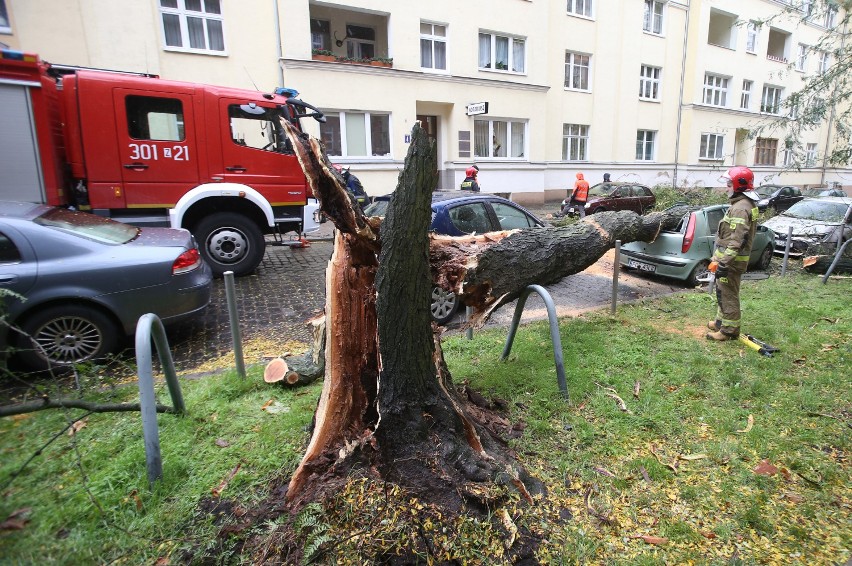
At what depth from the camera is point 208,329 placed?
5.70m

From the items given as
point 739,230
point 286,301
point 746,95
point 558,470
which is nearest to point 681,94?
point 746,95

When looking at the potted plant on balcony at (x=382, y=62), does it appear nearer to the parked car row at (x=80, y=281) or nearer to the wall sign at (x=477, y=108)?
the wall sign at (x=477, y=108)

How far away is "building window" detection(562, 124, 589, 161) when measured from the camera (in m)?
22.5

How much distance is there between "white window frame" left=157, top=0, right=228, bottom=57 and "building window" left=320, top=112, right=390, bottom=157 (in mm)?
3697

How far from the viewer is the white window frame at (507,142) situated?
1933 centimetres

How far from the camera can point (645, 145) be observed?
25.3m

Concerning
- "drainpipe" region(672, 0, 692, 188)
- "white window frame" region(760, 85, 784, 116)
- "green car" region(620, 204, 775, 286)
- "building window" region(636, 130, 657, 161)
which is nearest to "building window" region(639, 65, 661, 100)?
"drainpipe" region(672, 0, 692, 188)

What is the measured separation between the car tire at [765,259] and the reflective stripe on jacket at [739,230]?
561 centimetres

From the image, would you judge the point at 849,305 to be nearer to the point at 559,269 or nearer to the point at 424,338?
the point at 559,269

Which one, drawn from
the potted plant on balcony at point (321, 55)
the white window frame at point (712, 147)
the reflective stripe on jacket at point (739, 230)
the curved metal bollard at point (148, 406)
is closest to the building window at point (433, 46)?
the potted plant on balcony at point (321, 55)

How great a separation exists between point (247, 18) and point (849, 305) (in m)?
15.7

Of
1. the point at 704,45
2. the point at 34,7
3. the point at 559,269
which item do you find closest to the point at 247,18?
the point at 34,7

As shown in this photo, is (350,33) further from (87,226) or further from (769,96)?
(769,96)

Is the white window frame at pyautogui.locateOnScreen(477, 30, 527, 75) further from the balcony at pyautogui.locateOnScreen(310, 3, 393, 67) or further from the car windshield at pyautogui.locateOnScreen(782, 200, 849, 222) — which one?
the car windshield at pyautogui.locateOnScreen(782, 200, 849, 222)
